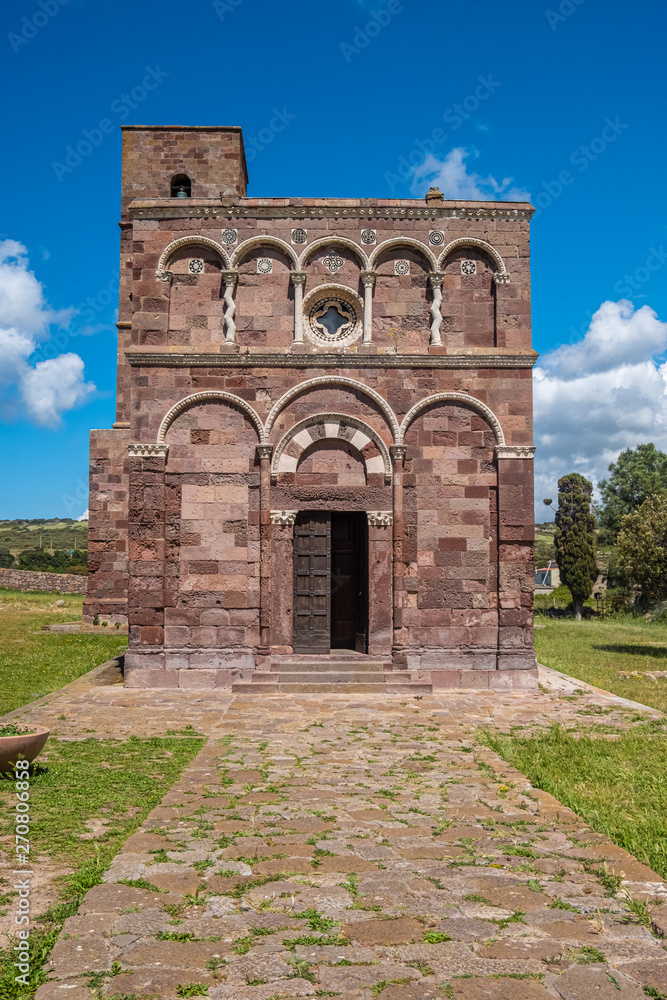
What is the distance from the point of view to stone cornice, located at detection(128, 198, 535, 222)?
13.8 metres

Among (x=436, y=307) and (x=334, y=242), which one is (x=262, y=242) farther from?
(x=436, y=307)

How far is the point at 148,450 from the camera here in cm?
1338

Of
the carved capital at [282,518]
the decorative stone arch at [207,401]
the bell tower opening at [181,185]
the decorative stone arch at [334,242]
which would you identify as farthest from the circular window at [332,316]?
the bell tower opening at [181,185]

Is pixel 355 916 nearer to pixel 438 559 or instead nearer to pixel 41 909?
pixel 41 909

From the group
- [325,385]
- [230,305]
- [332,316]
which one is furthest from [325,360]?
[230,305]

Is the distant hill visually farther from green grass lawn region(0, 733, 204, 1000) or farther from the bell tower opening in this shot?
green grass lawn region(0, 733, 204, 1000)

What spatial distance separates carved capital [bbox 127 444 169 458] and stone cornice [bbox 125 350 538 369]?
1475 mm

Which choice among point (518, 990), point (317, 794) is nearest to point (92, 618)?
point (317, 794)

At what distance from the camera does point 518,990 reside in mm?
3648

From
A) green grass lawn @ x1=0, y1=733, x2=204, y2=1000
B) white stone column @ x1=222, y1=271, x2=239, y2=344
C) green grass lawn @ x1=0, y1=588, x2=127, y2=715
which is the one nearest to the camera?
green grass lawn @ x1=0, y1=733, x2=204, y2=1000

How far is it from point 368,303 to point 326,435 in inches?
101

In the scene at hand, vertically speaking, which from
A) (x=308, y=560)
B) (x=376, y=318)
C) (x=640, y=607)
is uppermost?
(x=376, y=318)

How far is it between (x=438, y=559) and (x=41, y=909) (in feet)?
32.0

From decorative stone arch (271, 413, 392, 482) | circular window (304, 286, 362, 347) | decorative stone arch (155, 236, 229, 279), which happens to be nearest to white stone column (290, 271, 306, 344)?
circular window (304, 286, 362, 347)
